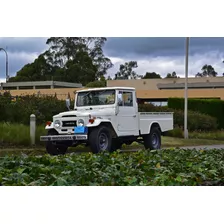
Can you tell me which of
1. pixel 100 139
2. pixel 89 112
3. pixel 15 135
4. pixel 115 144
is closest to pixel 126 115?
pixel 115 144

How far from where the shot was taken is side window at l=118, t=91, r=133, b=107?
14199mm

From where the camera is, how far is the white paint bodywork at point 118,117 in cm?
1343

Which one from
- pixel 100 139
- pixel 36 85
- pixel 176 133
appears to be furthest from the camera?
pixel 36 85

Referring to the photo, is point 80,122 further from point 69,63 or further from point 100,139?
point 69,63

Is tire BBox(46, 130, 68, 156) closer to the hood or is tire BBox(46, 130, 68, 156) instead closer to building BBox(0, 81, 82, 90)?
the hood

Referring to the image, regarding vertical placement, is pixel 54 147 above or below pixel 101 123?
below

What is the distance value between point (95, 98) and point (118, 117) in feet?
3.02

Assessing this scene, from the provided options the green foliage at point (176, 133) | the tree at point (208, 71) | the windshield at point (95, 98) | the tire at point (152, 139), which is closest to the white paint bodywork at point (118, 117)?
the windshield at point (95, 98)

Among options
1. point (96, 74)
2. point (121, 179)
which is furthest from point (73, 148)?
point (96, 74)

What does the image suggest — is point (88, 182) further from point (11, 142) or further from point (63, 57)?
point (63, 57)

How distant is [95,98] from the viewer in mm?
14367

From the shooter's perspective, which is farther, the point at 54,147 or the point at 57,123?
the point at 54,147

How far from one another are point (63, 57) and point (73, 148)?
39.8 ft

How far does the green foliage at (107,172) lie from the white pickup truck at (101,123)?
5.10 m
